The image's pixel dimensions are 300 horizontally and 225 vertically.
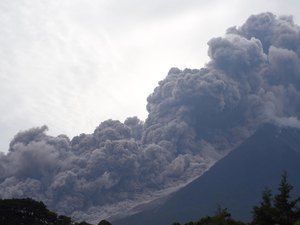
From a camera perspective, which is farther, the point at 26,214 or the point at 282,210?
the point at 26,214

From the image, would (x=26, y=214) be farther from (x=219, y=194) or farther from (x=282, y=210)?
(x=219, y=194)

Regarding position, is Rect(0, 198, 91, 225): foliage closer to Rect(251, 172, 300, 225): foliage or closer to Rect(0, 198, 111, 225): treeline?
Rect(0, 198, 111, 225): treeline

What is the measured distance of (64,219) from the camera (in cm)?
5300

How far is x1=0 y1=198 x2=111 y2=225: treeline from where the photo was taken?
2030 inches

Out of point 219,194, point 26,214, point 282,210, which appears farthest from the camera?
point 219,194

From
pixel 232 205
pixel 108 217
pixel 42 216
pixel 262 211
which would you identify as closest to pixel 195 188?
pixel 232 205

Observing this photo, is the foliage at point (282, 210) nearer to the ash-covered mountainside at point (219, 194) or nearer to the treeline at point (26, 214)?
the treeline at point (26, 214)

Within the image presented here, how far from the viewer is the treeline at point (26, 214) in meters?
51.6

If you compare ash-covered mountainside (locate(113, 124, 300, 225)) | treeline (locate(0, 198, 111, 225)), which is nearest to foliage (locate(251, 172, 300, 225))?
treeline (locate(0, 198, 111, 225))

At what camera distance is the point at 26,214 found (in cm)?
5328

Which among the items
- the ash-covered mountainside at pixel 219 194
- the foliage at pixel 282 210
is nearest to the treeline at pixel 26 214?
the foliage at pixel 282 210

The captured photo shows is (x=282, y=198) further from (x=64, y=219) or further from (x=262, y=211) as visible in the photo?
(x=64, y=219)

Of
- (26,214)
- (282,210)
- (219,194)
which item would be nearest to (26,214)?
(26,214)

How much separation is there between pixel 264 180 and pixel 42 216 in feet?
494
